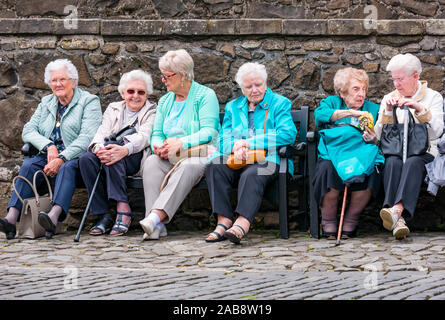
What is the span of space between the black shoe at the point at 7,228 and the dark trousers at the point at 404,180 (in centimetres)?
298

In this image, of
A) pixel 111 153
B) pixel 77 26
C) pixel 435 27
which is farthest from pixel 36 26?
pixel 435 27

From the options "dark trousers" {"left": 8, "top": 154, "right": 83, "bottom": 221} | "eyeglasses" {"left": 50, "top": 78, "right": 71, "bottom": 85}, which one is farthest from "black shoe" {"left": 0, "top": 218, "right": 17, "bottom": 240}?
"eyeglasses" {"left": 50, "top": 78, "right": 71, "bottom": 85}

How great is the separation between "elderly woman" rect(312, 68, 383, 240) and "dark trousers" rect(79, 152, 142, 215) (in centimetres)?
156

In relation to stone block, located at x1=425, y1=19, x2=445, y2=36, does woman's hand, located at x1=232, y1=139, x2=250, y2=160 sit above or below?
below

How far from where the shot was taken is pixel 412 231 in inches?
244

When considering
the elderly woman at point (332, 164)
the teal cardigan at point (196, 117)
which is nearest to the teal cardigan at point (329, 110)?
the elderly woman at point (332, 164)

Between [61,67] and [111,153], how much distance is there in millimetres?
1026

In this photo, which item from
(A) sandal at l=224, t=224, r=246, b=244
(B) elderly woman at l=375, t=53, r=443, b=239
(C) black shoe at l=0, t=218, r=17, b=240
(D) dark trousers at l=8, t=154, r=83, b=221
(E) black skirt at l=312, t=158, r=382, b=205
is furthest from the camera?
(D) dark trousers at l=8, t=154, r=83, b=221

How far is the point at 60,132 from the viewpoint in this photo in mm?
6418

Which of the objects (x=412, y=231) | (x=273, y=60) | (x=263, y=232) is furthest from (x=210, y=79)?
(x=412, y=231)

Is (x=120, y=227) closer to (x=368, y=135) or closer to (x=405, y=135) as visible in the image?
(x=368, y=135)

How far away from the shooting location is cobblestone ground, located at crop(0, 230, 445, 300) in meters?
3.81

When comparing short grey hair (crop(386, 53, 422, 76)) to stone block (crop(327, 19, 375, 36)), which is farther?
stone block (crop(327, 19, 375, 36))

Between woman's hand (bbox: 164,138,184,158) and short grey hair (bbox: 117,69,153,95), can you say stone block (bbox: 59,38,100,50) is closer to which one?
short grey hair (bbox: 117,69,153,95)
